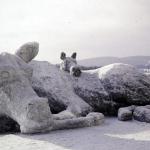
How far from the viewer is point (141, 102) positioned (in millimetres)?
8805

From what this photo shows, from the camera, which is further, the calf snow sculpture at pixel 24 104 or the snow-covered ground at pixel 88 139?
the calf snow sculpture at pixel 24 104

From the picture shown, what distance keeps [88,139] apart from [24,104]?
1550mm

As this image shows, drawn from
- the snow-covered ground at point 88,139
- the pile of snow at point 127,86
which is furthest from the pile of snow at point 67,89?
the snow-covered ground at point 88,139

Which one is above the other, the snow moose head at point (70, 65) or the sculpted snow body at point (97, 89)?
the snow moose head at point (70, 65)

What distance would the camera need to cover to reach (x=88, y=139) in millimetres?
5738

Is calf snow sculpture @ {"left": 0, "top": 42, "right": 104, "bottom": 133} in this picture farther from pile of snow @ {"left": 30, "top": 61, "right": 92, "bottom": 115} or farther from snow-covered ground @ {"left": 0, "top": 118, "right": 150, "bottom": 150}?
pile of snow @ {"left": 30, "top": 61, "right": 92, "bottom": 115}

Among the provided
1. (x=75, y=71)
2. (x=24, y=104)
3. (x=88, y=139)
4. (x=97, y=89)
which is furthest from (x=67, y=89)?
(x=88, y=139)

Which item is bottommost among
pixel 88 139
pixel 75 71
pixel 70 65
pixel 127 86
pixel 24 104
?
pixel 88 139

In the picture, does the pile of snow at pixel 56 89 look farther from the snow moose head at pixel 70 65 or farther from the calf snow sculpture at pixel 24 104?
the calf snow sculpture at pixel 24 104

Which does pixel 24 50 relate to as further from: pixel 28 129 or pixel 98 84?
pixel 28 129

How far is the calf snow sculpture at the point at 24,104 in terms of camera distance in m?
6.46

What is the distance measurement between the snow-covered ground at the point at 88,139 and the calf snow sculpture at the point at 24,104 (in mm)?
185

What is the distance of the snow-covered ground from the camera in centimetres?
525

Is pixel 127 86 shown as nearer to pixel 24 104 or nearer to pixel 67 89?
pixel 67 89
